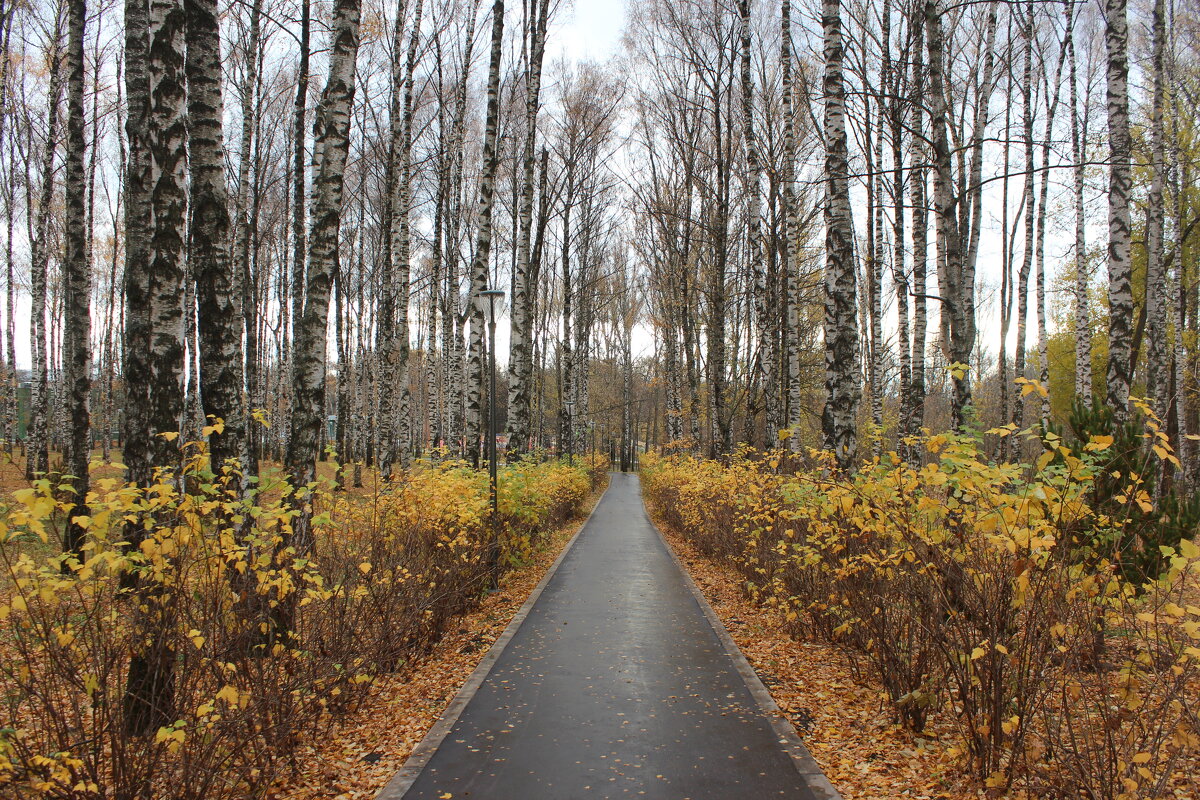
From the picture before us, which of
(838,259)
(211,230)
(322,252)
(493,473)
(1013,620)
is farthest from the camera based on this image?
(493,473)

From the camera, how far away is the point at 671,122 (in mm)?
19688

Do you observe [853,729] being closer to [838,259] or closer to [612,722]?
[612,722]

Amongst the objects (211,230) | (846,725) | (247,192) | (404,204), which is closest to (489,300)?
(211,230)

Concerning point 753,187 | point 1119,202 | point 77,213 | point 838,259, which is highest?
point 753,187

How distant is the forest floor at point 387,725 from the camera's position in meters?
3.81

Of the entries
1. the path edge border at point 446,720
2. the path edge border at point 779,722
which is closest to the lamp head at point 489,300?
the path edge border at point 446,720

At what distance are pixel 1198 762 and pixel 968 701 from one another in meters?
1.66

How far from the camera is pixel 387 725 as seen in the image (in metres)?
4.67

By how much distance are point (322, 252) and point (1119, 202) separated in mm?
9168

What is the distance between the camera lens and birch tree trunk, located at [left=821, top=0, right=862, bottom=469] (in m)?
7.99

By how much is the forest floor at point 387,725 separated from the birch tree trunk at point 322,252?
1.68 m

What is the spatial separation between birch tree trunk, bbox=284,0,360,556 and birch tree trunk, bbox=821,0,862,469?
540 centimetres

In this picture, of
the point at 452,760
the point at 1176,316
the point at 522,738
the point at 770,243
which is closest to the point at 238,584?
the point at 452,760

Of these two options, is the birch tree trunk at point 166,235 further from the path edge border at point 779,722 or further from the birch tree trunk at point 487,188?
the birch tree trunk at point 487,188
